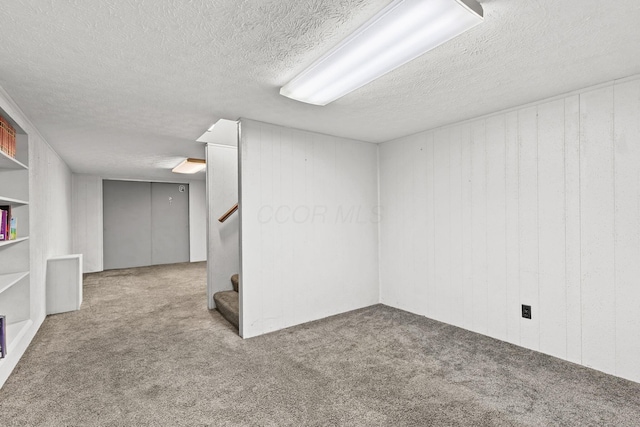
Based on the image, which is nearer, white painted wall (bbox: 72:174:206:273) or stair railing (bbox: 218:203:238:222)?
stair railing (bbox: 218:203:238:222)

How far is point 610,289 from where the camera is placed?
2.26 m

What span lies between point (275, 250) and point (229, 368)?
1197 mm

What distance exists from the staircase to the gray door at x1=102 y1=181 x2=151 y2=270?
174 inches

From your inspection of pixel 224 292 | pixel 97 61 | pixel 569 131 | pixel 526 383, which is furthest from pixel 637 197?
pixel 224 292

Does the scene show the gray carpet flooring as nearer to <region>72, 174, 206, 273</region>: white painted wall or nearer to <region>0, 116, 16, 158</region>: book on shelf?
<region>0, 116, 16, 158</region>: book on shelf

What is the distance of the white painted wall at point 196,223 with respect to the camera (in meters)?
7.81

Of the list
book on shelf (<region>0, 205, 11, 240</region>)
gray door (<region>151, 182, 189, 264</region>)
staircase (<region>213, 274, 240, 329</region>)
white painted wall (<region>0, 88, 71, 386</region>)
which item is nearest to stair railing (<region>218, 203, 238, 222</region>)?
staircase (<region>213, 274, 240, 329</region>)

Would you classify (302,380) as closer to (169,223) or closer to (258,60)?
(258,60)

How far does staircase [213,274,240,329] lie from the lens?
3.29 meters

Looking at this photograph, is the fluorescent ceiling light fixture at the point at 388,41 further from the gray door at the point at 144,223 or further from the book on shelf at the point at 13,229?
the gray door at the point at 144,223

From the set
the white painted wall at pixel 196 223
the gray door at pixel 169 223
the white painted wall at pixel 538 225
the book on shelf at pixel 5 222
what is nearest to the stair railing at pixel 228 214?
the book on shelf at pixel 5 222

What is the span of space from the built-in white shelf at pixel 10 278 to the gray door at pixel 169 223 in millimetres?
4818

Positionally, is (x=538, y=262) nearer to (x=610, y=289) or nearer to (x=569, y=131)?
(x=610, y=289)

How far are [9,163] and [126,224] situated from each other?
491 cm
